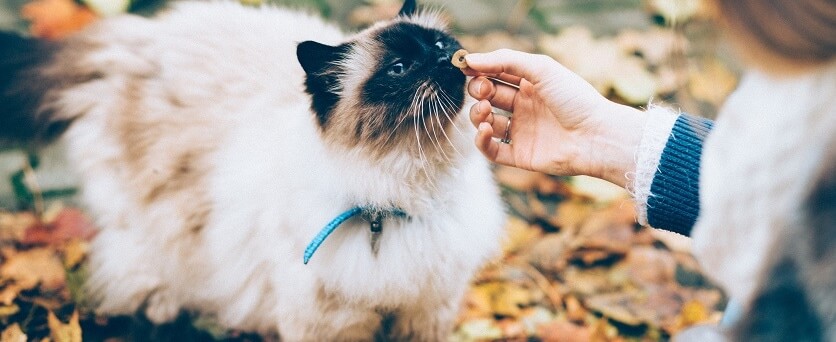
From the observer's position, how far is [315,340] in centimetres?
182

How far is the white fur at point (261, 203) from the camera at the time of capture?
1652 millimetres

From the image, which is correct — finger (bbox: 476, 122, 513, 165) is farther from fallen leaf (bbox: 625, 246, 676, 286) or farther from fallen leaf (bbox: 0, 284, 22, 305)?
fallen leaf (bbox: 0, 284, 22, 305)

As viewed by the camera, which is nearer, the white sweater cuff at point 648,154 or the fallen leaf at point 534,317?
the white sweater cuff at point 648,154

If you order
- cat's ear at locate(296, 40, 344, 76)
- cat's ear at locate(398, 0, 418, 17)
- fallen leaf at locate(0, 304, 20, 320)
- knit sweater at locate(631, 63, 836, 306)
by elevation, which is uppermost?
knit sweater at locate(631, 63, 836, 306)

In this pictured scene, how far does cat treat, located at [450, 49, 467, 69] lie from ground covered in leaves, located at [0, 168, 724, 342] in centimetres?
96

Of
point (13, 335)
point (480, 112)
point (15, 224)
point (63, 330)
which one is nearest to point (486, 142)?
point (480, 112)

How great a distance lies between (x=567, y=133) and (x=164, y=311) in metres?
1.40

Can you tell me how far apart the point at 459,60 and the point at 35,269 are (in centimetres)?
158

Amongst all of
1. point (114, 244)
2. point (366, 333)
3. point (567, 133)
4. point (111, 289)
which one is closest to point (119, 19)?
point (114, 244)

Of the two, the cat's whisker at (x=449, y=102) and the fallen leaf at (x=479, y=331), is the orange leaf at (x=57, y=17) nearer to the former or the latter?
the cat's whisker at (x=449, y=102)

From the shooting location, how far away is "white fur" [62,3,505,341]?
1.65 meters

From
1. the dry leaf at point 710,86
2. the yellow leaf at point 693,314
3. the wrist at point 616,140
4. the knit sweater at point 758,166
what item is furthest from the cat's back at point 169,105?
the dry leaf at point 710,86

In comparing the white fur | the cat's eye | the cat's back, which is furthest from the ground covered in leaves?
the cat's eye

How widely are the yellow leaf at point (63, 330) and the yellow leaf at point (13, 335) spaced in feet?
0.24
